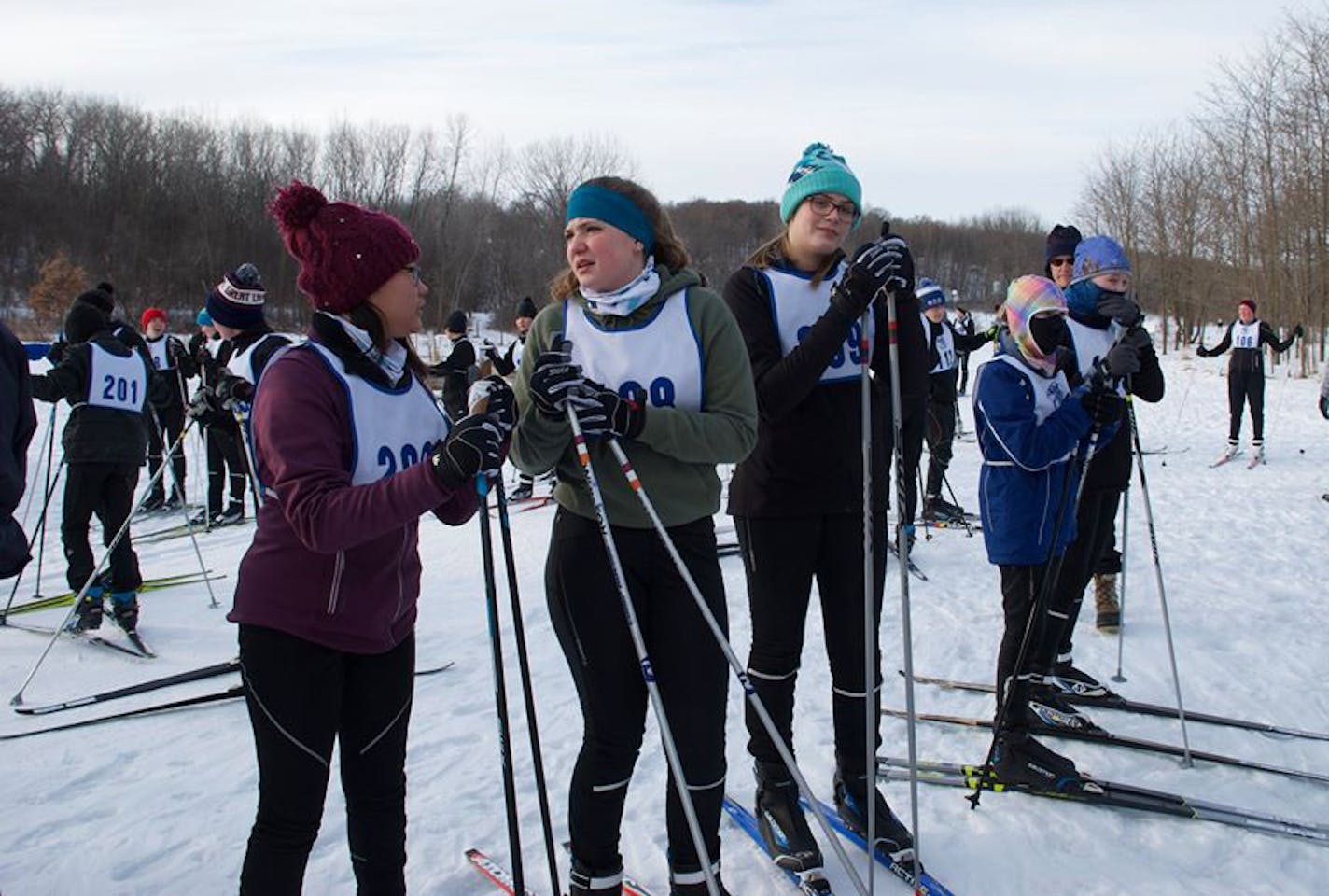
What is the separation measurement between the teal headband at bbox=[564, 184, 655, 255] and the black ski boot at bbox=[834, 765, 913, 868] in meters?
1.84

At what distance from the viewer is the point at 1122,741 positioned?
3.60 metres

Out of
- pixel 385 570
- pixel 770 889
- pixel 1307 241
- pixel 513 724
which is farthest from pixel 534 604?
pixel 1307 241

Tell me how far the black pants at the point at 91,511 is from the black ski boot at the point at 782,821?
14.2 feet

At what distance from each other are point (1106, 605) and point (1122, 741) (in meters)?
1.64

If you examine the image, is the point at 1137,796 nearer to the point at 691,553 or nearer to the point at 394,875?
the point at 691,553

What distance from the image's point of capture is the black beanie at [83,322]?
566 centimetres

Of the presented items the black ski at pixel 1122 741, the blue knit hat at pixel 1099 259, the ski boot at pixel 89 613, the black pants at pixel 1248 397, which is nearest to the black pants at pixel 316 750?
the black ski at pixel 1122 741

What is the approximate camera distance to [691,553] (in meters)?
2.30

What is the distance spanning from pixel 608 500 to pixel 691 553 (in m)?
0.26

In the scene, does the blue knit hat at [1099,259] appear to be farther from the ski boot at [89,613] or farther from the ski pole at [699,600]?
the ski boot at [89,613]

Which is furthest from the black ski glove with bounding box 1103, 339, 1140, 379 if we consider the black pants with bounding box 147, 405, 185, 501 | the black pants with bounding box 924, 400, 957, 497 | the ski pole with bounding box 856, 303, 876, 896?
the black pants with bounding box 147, 405, 185, 501

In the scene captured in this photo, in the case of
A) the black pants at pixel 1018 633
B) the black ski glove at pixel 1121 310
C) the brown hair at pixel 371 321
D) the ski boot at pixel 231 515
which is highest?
the black ski glove at pixel 1121 310

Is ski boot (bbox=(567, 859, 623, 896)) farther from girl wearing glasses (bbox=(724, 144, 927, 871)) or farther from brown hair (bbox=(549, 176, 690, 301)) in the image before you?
brown hair (bbox=(549, 176, 690, 301))

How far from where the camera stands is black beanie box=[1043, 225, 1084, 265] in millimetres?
5570
